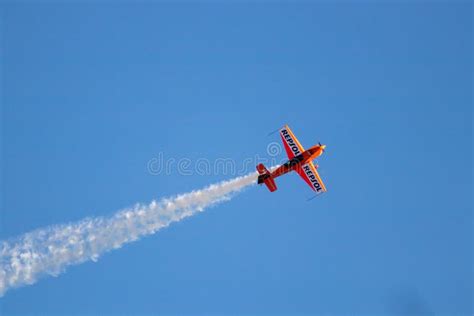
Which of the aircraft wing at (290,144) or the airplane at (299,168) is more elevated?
the aircraft wing at (290,144)

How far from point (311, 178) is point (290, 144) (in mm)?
2979

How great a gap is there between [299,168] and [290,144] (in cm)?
202

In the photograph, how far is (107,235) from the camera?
206ft

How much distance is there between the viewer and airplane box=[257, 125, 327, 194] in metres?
66.4

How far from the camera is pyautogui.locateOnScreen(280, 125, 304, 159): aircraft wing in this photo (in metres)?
68.1

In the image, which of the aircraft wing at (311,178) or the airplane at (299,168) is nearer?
the airplane at (299,168)

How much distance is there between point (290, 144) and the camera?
68.3m

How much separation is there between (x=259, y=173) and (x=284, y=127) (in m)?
4.28

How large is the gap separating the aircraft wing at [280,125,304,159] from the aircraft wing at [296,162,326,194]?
1232 mm

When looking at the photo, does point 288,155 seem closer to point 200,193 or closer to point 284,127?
point 284,127

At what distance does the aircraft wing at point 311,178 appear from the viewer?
67.3 meters

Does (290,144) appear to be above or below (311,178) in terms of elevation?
above

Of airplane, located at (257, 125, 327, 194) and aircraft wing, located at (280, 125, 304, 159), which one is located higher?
aircraft wing, located at (280, 125, 304, 159)

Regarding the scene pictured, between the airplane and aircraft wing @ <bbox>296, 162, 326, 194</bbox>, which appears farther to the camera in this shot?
aircraft wing @ <bbox>296, 162, 326, 194</bbox>
